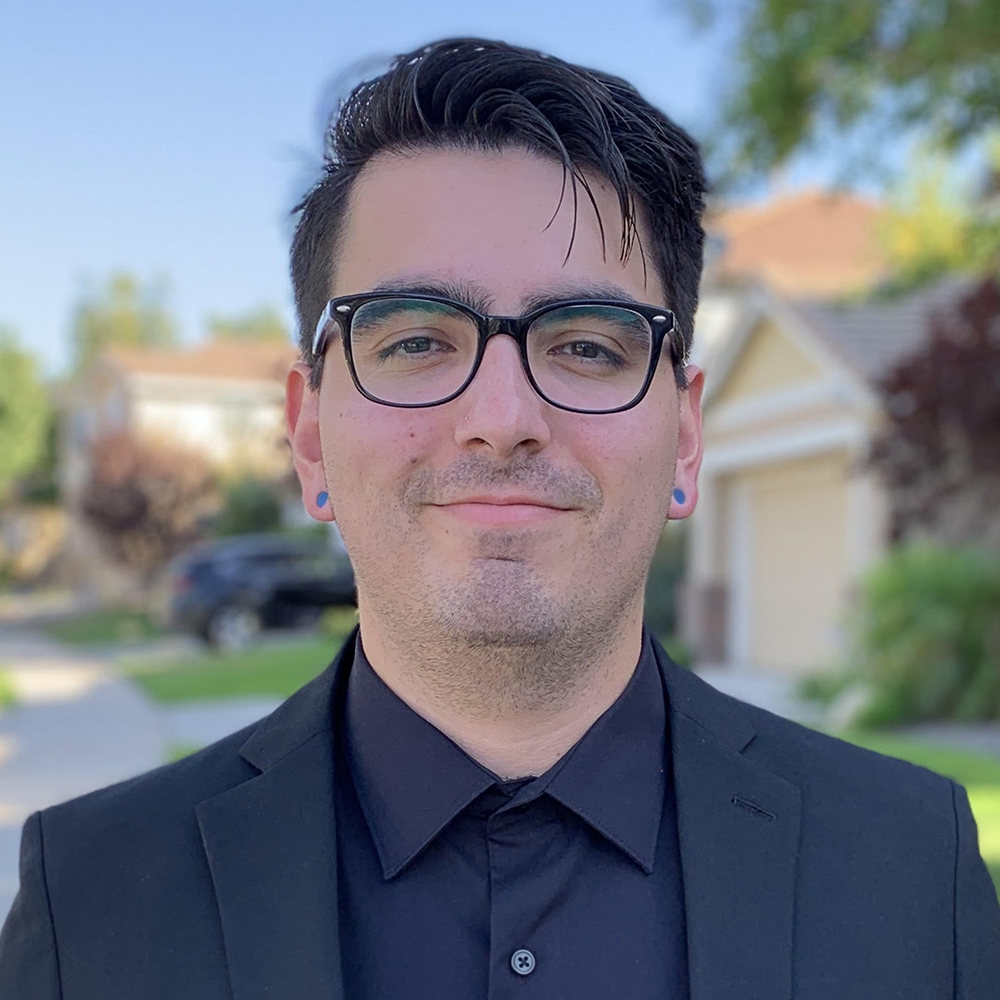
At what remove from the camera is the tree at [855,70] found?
8930 mm

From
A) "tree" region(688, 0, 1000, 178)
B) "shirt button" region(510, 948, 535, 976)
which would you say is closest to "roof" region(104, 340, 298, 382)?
"tree" region(688, 0, 1000, 178)

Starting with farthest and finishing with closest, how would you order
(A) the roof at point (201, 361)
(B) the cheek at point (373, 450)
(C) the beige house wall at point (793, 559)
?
(A) the roof at point (201, 361) < (C) the beige house wall at point (793, 559) < (B) the cheek at point (373, 450)

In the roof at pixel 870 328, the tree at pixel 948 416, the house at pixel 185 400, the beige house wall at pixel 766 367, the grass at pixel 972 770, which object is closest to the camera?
the grass at pixel 972 770

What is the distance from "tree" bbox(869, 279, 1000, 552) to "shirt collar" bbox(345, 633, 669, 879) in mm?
8483

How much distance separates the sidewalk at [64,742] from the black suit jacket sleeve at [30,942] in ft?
12.9

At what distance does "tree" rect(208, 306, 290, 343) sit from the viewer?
259ft

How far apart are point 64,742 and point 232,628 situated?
378 inches

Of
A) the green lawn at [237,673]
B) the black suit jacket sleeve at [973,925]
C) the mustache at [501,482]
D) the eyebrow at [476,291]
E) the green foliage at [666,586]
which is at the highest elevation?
the eyebrow at [476,291]

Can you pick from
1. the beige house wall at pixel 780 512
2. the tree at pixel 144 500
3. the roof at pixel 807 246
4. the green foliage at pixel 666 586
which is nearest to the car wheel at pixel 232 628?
the green foliage at pixel 666 586

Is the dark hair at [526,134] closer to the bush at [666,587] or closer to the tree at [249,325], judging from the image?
the bush at [666,587]

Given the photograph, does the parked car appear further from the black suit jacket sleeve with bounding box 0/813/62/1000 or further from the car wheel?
the black suit jacket sleeve with bounding box 0/813/62/1000

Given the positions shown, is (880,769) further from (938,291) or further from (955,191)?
(955,191)

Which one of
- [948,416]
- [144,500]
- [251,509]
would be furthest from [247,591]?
[948,416]

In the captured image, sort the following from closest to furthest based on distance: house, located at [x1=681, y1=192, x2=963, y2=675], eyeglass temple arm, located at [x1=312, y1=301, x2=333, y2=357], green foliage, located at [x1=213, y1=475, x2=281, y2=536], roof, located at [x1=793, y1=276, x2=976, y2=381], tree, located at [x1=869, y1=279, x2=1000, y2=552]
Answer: eyeglass temple arm, located at [x1=312, y1=301, x2=333, y2=357] < tree, located at [x1=869, y1=279, x2=1000, y2=552] < house, located at [x1=681, y1=192, x2=963, y2=675] < roof, located at [x1=793, y1=276, x2=976, y2=381] < green foliage, located at [x1=213, y1=475, x2=281, y2=536]
